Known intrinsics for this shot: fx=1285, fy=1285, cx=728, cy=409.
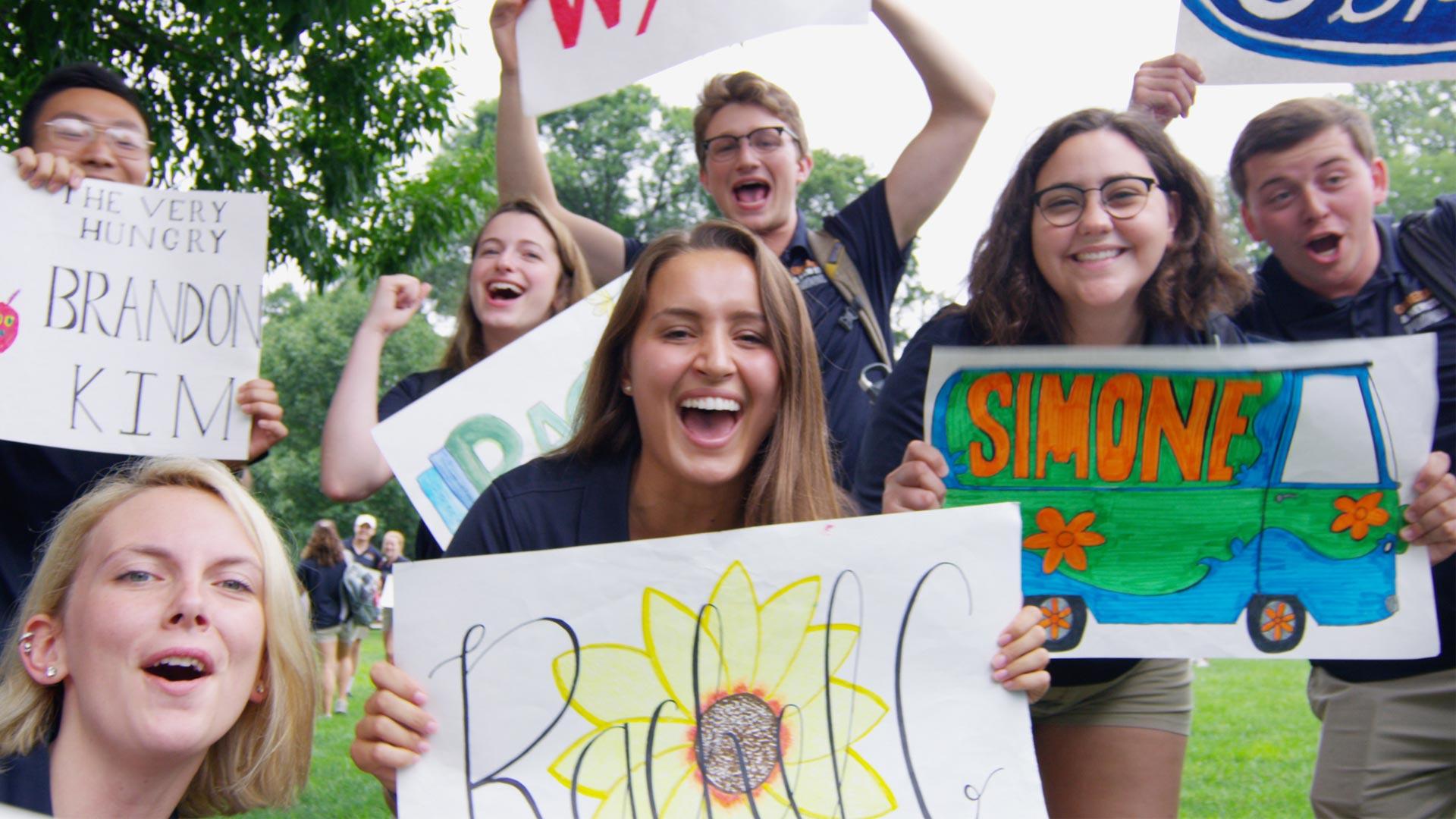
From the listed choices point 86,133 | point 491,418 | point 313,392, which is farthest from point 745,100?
point 313,392

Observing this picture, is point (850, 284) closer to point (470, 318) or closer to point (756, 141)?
point (756, 141)

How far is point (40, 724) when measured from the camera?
207 centimetres

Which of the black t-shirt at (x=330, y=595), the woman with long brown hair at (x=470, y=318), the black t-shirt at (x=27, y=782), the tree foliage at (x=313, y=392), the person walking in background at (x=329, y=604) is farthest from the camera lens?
→ the tree foliage at (x=313, y=392)

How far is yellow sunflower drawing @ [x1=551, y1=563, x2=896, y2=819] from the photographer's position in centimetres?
195

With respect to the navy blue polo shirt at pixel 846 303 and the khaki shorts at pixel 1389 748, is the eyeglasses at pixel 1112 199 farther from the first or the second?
the khaki shorts at pixel 1389 748

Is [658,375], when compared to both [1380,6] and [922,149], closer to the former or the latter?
[922,149]

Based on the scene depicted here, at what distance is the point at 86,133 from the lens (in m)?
3.27

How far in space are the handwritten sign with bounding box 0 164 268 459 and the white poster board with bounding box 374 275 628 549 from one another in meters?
0.42

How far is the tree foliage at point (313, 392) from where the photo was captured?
35094mm

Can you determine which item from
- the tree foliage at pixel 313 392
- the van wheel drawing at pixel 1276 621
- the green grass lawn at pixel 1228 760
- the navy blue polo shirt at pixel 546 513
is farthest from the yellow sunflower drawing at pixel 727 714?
the tree foliage at pixel 313 392

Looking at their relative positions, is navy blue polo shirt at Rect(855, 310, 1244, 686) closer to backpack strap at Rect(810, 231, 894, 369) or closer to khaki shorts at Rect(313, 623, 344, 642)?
backpack strap at Rect(810, 231, 894, 369)

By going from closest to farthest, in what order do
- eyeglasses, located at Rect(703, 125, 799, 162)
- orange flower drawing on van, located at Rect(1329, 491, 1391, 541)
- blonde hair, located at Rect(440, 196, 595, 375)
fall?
orange flower drawing on van, located at Rect(1329, 491, 1391, 541)
eyeglasses, located at Rect(703, 125, 799, 162)
blonde hair, located at Rect(440, 196, 595, 375)

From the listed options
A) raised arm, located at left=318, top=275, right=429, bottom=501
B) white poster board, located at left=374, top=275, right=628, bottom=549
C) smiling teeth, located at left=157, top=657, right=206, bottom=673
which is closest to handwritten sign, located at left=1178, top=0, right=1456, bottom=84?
white poster board, located at left=374, top=275, right=628, bottom=549

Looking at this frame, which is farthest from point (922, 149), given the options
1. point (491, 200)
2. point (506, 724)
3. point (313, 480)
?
point (313, 480)
